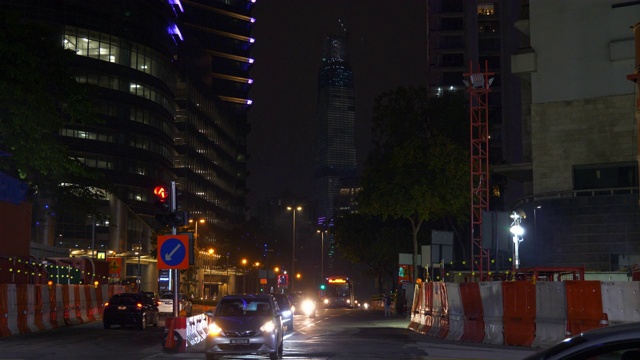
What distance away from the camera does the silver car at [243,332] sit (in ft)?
61.6

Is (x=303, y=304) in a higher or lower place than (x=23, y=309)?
lower

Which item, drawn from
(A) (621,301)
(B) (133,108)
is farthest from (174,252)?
(B) (133,108)

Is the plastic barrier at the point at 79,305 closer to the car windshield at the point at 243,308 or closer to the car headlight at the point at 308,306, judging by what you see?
the car headlight at the point at 308,306

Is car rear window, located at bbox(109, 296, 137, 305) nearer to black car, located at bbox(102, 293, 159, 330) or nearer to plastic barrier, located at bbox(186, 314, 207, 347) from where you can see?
Answer: black car, located at bbox(102, 293, 159, 330)

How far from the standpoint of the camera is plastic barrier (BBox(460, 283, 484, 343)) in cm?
2517

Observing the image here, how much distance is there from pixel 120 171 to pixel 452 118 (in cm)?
4908

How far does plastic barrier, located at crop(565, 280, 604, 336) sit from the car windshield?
24.1ft

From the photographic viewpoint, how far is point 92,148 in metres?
96.8

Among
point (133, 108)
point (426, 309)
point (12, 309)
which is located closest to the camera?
point (12, 309)

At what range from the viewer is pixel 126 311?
33.7m

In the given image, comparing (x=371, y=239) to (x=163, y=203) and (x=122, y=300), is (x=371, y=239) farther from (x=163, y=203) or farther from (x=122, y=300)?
(x=163, y=203)

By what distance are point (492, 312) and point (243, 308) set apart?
8040mm

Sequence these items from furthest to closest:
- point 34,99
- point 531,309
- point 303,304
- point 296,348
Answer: point 303,304, point 34,99, point 296,348, point 531,309

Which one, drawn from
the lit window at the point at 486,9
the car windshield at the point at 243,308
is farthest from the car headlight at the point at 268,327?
the lit window at the point at 486,9
